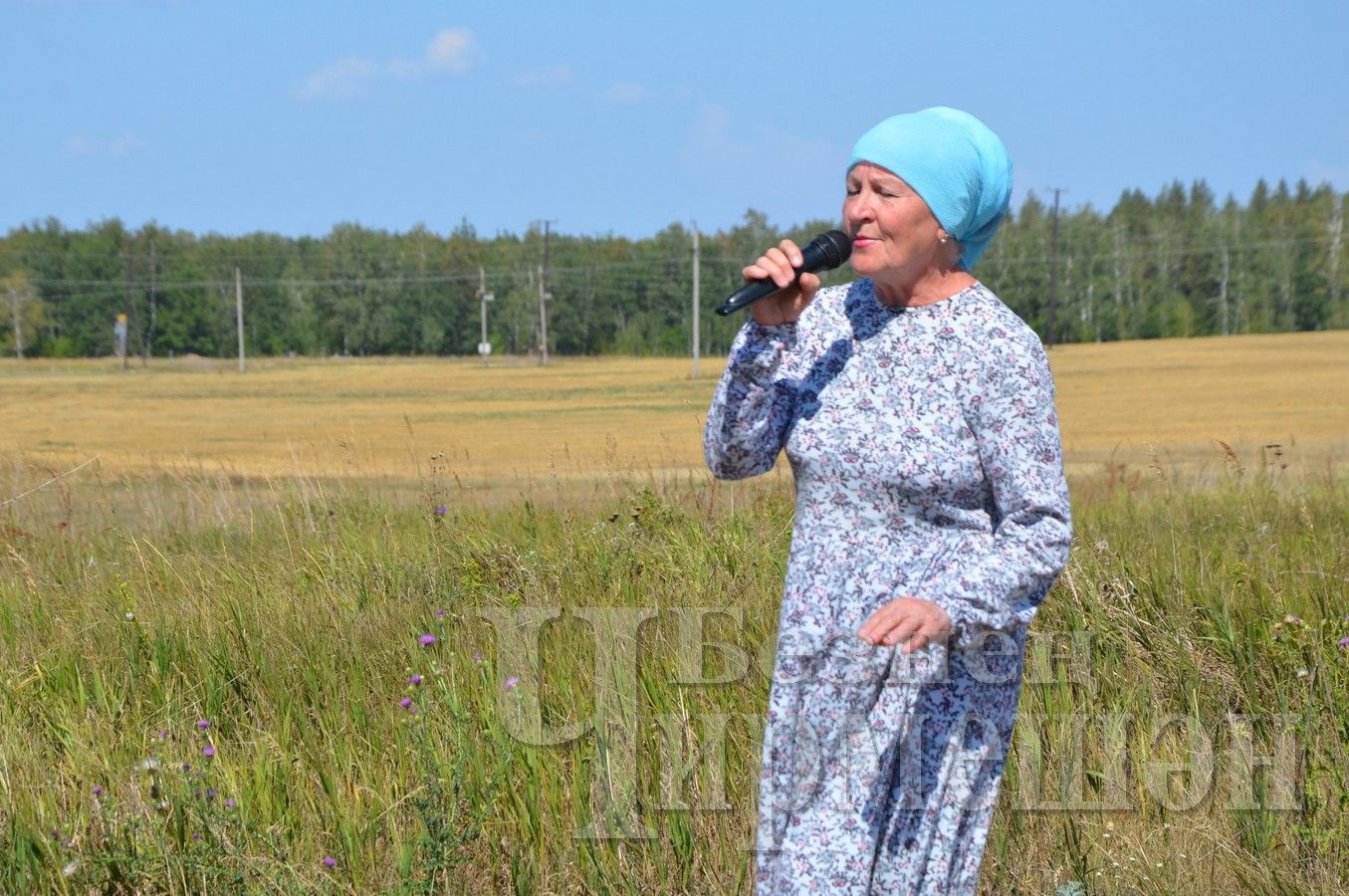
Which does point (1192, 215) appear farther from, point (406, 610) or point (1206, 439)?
point (406, 610)

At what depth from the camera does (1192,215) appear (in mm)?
121375

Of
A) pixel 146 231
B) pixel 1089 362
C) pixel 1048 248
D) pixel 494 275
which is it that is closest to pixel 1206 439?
pixel 1089 362

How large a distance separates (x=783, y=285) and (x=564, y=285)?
350 feet

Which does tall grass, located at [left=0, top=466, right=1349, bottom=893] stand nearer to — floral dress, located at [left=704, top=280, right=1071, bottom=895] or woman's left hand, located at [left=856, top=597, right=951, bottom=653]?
floral dress, located at [left=704, top=280, right=1071, bottom=895]

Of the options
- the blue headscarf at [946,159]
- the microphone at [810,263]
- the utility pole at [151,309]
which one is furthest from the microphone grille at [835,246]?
the utility pole at [151,309]

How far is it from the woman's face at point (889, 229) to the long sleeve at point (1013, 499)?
20cm

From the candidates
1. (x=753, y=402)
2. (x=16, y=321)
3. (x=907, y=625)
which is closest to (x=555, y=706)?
(x=753, y=402)

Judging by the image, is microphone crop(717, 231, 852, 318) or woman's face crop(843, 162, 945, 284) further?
woman's face crop(843, 162, 945, 284)

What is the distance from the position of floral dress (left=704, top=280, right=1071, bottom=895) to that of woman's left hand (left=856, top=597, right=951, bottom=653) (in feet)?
0.32

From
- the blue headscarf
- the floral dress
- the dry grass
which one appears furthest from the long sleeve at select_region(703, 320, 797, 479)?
the dry grass

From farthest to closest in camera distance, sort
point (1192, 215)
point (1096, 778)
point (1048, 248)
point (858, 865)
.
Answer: point (1192, 215) < point (1048, 248) < point (1096, 778) < point (858, 865)

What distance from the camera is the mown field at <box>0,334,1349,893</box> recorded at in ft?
10.7

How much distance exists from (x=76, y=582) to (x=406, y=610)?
1.85 m

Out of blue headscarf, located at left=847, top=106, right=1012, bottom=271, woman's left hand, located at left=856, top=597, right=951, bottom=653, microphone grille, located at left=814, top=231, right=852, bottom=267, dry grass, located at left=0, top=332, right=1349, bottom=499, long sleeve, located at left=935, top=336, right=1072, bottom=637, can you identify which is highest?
blue headscarf, located at left=847, top=106, right=1012, bottom=271
